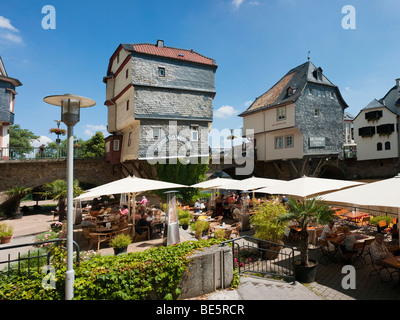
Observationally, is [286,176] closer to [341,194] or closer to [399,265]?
[341,194]

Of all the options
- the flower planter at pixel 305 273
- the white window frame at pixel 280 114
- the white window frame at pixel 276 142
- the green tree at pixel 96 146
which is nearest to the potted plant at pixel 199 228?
the flower planter at pixel 305 273

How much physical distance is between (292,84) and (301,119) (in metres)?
5.27

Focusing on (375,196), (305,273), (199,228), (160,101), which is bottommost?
(305,273)

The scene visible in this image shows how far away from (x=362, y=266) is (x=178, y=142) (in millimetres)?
17732

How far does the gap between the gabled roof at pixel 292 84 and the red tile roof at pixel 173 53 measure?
8577mm

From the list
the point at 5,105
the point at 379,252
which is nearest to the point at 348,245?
the point at 379,252

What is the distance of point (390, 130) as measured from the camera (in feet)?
98.8

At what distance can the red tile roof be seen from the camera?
2255 centimetres

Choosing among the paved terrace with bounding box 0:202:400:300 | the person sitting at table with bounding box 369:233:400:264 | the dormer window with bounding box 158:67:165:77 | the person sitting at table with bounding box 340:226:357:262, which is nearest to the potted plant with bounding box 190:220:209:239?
the paved terrace with bounding box 0:202:400:300

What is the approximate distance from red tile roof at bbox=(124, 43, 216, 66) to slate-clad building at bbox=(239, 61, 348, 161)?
903 centimetres

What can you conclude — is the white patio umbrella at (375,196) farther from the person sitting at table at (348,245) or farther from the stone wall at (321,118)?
the stone wall at (321,118)

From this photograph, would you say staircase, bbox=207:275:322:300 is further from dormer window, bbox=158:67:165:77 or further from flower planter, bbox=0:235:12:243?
dormer window, bbox=158:67:165:77

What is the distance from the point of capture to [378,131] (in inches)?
1233

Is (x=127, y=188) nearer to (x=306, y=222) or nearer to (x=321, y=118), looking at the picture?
(x=306, y=222)
